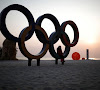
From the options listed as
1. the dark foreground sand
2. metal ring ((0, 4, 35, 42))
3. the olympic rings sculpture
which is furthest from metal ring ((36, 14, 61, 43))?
the dark foreground sand

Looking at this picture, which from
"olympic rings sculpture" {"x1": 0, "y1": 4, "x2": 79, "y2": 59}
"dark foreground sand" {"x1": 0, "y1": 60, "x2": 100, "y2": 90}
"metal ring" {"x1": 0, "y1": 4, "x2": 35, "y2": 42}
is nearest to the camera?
"dark foreground sand" {"x1": 0, "y1": 60, "x2": 100, "y2": 90}

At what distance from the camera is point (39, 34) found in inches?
516

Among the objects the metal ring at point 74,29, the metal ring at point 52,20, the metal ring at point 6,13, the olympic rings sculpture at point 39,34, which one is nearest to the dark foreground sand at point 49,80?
the metal ring at point 6,13

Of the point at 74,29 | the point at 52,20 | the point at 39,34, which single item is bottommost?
the point at 39,34

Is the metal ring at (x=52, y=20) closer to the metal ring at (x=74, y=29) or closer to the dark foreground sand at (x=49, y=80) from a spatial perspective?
the metal ring at (x=74, y=29)

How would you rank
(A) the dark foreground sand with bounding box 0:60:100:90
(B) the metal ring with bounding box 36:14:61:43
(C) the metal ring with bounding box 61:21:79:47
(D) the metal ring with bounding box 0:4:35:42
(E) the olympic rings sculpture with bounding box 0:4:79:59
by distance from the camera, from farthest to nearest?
(C) the metal ring with bounding box 61:21:79:47
(B) the metal ring with bounding box 36:14:61:43
(E) the olympic rings sculpture with bounding box 0:4:79:59
(D) the metal ring with bounding box 0:4:35:42
(A) the dark foreground sand with bounding box 0:60:100:90

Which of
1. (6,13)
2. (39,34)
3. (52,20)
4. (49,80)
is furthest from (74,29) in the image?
(49,80)

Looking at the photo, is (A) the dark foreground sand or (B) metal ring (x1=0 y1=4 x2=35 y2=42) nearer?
(A) the dark foreground sand

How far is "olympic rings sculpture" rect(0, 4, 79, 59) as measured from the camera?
1096 cm

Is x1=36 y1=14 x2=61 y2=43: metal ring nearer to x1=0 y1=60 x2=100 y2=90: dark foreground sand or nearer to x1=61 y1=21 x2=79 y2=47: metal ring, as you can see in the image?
x1=61 y1=21 x2=79 y2=47: metal ring

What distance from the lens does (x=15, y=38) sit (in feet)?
37.4

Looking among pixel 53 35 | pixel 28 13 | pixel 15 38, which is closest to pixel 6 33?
pixel 15 38

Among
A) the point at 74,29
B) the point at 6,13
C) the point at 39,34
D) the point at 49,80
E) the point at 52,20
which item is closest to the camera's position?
the point at 49,80

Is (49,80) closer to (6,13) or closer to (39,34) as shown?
(6,13)
